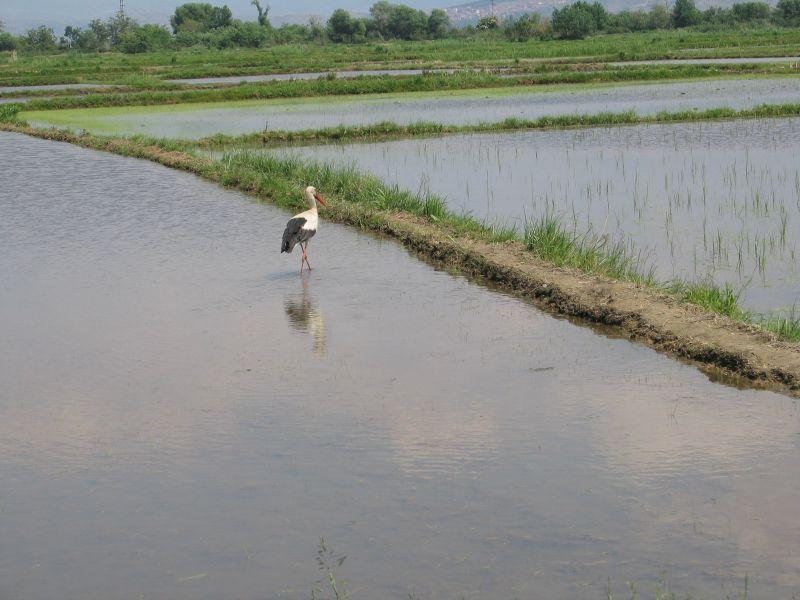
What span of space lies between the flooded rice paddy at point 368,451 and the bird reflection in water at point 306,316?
0.11ft

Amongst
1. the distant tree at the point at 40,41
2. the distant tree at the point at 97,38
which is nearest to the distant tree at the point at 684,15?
the distant tree at the point at 97,38

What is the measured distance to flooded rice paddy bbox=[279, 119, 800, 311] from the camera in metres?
10.3

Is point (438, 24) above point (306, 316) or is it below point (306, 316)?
above

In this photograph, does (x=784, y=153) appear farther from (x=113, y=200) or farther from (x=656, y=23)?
(x=656, y=23)

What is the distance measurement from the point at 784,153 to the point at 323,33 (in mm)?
81711

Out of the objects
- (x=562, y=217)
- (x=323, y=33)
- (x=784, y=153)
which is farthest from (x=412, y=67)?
(x=323, y=33)

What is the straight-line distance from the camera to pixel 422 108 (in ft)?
95.6

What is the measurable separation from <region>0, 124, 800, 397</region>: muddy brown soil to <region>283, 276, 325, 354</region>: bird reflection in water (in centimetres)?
168

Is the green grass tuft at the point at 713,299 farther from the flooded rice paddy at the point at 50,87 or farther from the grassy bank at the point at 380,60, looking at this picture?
the grassy bank at the point at 380,60

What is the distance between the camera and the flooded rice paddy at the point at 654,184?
1028 cm

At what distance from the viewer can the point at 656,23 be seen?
95.2 meters

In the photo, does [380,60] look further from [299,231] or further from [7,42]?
[7,42]

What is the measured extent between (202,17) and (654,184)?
11425 cm

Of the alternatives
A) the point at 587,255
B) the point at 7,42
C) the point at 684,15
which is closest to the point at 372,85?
the point at 587,255
